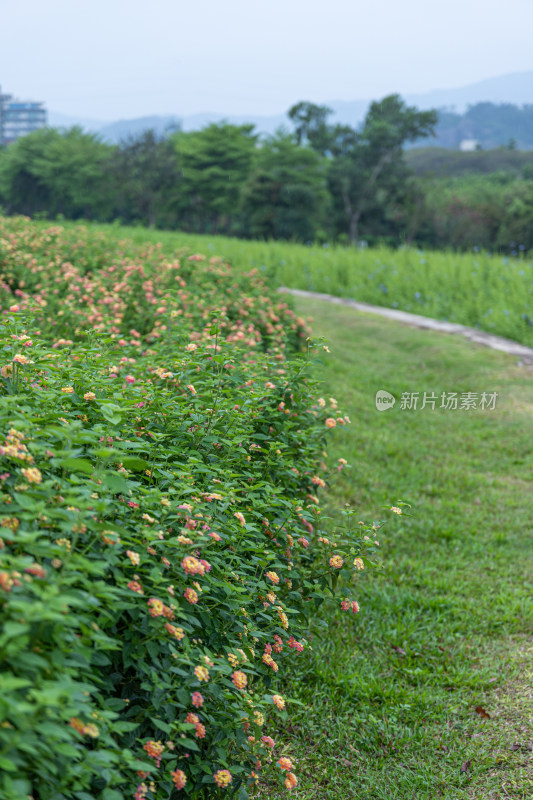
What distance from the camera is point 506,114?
14525 cm

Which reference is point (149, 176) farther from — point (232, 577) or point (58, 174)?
point (232, 577)

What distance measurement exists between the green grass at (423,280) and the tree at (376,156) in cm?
2330

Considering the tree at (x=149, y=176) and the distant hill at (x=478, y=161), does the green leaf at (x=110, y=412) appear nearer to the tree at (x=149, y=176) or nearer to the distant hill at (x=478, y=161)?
the tree at (x=149, y=176)

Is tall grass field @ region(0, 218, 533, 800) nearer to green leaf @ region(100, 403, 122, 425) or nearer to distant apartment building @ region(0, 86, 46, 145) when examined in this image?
green leaf @ region(100, 403, 122, 425)

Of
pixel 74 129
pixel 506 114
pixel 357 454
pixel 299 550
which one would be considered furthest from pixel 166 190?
pixel 506 114

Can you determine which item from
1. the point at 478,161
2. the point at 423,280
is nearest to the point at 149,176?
the point at 423,280

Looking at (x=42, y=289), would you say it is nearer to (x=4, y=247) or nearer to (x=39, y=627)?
(x=4, y=247)

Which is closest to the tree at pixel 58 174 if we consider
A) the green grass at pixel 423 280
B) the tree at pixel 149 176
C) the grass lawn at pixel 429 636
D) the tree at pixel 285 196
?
the tree at pixel 149 176

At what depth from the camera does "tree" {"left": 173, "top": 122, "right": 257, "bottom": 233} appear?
121ft

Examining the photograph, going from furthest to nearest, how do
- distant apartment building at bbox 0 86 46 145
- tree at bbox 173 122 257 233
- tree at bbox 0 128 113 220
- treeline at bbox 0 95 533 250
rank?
distant apartment building at bbox 0 86 46 145 → tree at bbox 0 128 113 220 → tree at bbox 173 122 257 233 → treeline at bbox 0 95 533 250

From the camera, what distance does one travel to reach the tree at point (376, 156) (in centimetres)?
3603

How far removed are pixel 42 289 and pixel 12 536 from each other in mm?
4545

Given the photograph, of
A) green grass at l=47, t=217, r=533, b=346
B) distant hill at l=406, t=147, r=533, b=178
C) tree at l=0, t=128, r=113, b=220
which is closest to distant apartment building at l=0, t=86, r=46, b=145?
distant hill at l=406, t=147, r=533, b=178

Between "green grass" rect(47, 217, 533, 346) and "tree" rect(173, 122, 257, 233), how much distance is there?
2405 centimetres
